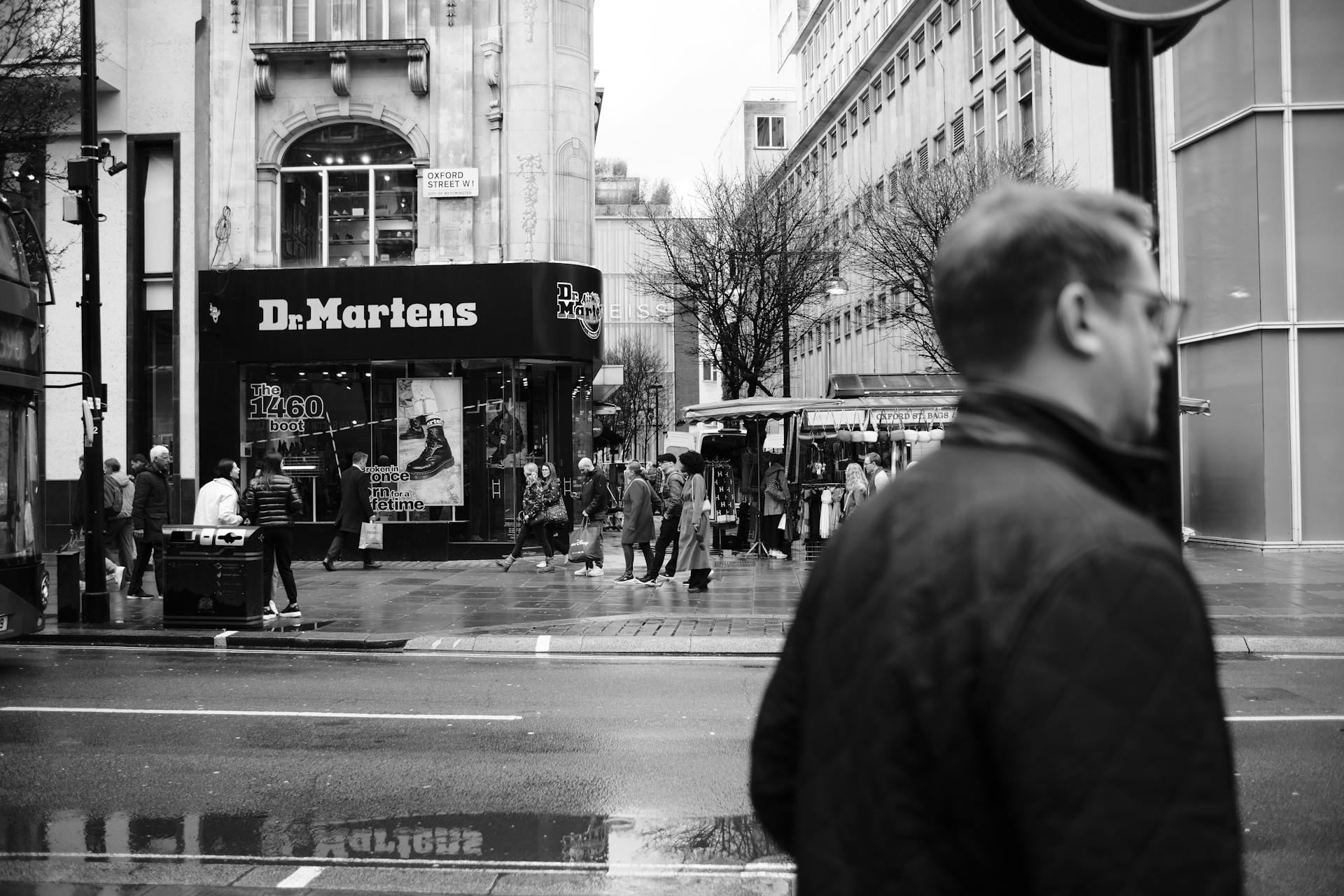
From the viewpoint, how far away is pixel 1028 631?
51.6 inches

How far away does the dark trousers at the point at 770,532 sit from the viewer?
2083 centimetres

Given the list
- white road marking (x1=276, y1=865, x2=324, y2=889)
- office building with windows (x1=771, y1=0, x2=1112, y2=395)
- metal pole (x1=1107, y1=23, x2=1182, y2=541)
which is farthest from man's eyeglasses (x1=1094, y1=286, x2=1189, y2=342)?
office building with windows (x1=771, y1=0, x2=1112, y2=395)

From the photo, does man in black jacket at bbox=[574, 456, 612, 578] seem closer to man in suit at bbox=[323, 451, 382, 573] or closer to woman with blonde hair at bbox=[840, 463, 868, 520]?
man in suit at bbox=[323, 451, 382, 573]

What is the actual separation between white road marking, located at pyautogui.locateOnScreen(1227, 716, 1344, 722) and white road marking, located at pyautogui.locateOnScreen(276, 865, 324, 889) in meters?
5.65

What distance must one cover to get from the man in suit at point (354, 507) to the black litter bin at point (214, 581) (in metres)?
6.01

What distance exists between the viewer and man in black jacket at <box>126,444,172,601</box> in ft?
50.1

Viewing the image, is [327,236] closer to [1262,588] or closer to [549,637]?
[549,637]

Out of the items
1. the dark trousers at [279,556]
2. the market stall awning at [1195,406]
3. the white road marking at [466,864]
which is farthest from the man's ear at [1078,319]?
the market stall awning at [1195,406]

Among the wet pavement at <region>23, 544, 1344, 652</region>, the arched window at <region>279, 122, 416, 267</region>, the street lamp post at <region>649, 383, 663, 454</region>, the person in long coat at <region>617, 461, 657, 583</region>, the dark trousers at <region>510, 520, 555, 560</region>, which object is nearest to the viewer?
the wet pavement at <region>23, 544, 1344, 652</region>

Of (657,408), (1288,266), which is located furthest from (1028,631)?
(657,408)

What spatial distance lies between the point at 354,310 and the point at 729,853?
1693 cm

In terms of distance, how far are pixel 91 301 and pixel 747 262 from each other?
2184 cm

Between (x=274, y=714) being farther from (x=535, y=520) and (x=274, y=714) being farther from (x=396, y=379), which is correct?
(x=396, y=379)

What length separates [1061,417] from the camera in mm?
1432
